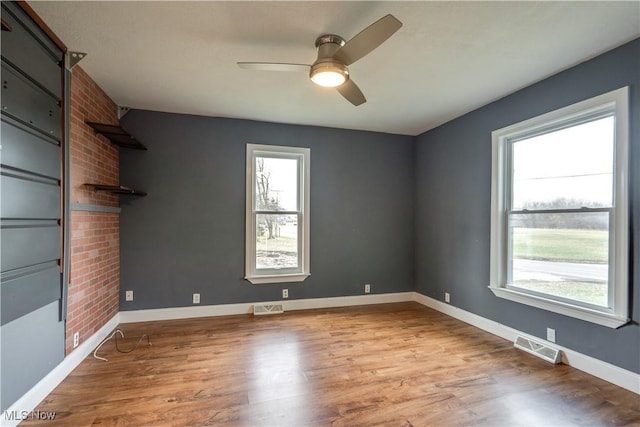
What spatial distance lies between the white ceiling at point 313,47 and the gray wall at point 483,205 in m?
0.18

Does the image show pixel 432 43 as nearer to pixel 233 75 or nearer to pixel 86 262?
pixel 233 75

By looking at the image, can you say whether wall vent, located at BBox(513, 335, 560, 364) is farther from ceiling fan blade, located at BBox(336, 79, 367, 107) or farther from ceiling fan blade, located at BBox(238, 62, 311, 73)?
ceiling fan blade, located at BBox(238, 62, 311, 73)

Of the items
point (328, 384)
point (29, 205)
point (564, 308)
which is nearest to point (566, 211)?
point (564, 308)

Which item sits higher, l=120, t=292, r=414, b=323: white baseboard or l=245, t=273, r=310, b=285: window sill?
l=245, t=273, r=310, b=285: window sill

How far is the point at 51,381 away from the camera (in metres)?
2.11

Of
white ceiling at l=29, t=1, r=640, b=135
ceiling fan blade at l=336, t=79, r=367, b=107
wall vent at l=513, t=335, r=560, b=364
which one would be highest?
white ceiling at l=29, t=1, r=640, b=135

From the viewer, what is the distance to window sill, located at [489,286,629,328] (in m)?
2.23

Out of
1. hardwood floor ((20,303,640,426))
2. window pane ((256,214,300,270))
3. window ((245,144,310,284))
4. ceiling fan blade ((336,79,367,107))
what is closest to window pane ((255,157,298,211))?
window ((245,144,310,284))

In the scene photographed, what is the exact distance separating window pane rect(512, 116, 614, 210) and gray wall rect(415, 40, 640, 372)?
0.74 ft

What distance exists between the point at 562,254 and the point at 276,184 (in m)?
3.25

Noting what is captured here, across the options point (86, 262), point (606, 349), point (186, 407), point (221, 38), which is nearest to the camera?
point (186, 407)

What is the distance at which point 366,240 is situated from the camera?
441cm

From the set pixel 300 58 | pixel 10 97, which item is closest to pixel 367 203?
pixel 300 58

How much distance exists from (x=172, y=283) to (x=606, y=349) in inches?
169
